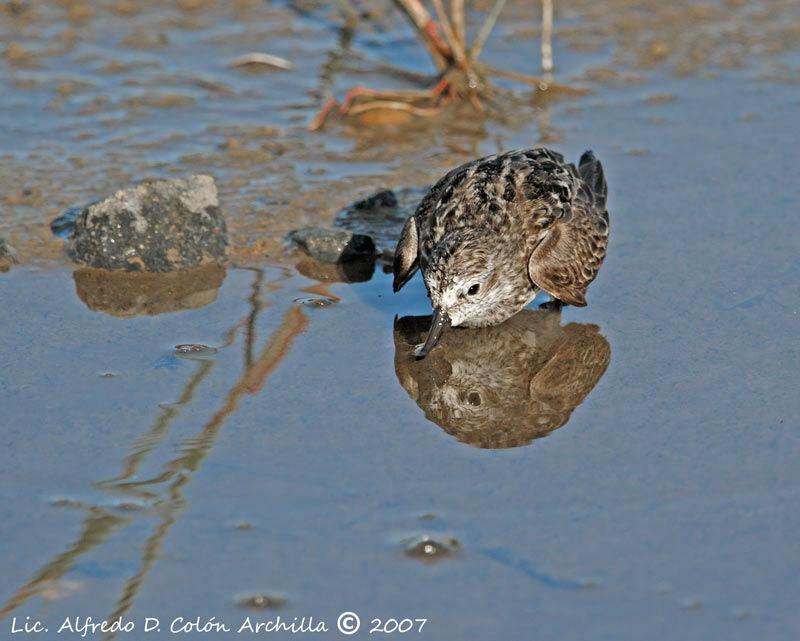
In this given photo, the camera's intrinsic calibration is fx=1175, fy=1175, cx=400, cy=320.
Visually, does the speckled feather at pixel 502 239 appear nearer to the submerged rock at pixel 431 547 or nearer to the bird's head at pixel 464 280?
the bird's head at pixel 464 280

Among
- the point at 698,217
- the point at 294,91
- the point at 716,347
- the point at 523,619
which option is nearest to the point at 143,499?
the point at 523,619

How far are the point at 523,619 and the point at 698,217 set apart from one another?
399 centimetres

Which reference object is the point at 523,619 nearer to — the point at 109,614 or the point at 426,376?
the point at 109,614

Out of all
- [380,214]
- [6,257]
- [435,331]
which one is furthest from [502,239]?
[6,257]

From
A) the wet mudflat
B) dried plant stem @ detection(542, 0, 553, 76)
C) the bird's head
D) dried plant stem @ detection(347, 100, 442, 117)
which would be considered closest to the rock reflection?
the wet mudflat

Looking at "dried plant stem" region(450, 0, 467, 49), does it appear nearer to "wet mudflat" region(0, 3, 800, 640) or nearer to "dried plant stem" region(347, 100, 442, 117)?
"dried plant stem" region(347, 100, 442, 117)

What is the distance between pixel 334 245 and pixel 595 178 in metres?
1.65

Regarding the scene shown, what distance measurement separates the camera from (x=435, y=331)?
19.6 feet

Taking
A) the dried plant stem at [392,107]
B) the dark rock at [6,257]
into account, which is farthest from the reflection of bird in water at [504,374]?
the dried plant stem at [392,107]

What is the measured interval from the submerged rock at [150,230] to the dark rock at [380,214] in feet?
3.11

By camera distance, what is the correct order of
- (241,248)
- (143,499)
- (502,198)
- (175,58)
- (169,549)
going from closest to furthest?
(169,549) → (143,499) → (502,198) → (241,248) → (175,58)

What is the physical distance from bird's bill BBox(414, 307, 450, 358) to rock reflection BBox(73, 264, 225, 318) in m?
1.38

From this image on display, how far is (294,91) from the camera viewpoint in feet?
31.4

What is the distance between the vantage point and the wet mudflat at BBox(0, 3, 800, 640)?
4.32 metres
